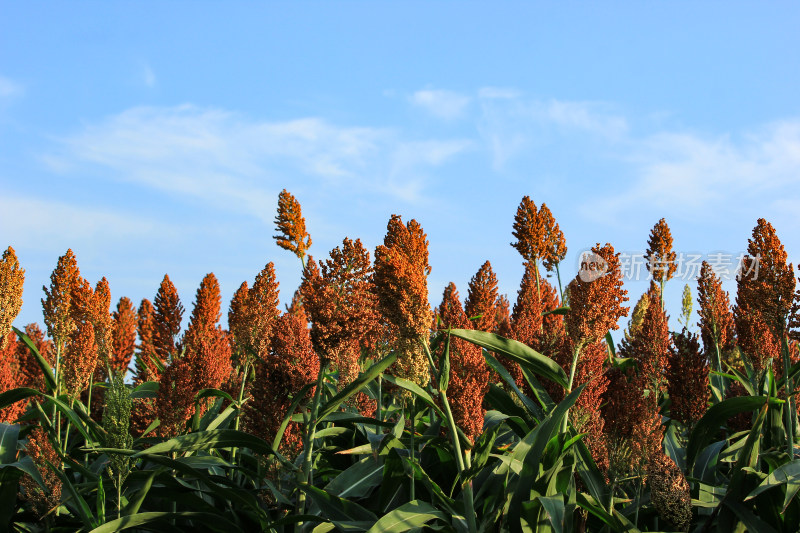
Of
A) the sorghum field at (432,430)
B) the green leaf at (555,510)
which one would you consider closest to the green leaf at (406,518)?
the sorghum field at (432,430)

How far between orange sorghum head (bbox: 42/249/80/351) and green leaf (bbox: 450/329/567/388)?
3989mm

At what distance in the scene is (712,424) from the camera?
4207mm

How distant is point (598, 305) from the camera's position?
3.88 metres

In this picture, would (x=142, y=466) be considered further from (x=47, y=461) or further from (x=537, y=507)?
(x=537, y=507)

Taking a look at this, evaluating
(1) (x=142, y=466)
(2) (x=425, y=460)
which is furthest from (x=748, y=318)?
(1) (x=142, y=466)

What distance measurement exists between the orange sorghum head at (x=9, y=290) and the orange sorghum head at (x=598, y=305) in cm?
417

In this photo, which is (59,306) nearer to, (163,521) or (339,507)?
(163,521)

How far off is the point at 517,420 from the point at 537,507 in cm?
81

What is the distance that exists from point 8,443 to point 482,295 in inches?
145

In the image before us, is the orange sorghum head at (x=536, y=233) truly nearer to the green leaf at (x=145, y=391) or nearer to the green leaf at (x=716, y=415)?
the green leaf at (x=716, y=415)

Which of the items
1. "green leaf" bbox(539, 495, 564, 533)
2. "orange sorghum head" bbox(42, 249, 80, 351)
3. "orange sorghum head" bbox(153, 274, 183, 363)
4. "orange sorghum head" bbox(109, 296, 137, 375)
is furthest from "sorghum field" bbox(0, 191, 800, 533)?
"orange sorghum head" bbox(109, 296, 137, 375)

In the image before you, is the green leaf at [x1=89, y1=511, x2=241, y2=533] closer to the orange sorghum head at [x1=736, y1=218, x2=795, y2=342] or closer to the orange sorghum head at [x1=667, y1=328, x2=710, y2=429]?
the orange sorghum head at [x1=667, y1=328, x2=710, y2=429]

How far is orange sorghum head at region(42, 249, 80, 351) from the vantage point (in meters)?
5.92

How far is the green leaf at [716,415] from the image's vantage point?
412 cm
